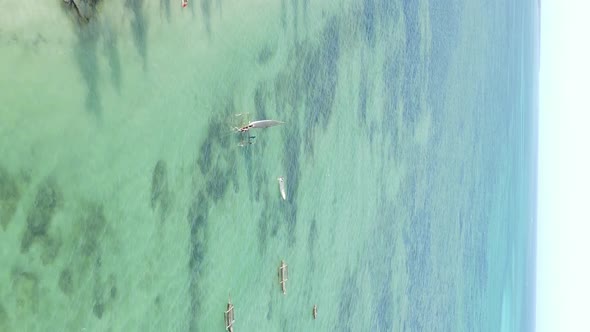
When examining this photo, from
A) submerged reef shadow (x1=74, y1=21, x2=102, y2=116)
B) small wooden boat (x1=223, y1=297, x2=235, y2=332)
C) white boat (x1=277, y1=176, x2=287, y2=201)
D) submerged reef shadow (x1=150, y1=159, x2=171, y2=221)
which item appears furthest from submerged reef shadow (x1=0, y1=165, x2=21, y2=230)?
white boat (x1=277, y1=176, x2=287, y2=201)

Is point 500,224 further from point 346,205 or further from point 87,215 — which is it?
point 87,215

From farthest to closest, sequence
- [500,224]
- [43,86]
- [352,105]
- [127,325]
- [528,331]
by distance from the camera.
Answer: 1. [528,331]
2. [500,224]
3. [352,105]
4. [127,325]
5. [43,86]

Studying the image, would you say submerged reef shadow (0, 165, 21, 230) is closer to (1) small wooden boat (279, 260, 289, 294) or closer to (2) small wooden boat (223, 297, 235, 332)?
(2) small wooden boat (223, 297, 235, 332)

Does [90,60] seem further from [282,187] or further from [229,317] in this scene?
[282,187]

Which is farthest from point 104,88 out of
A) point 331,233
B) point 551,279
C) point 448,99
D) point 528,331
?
point 551,279

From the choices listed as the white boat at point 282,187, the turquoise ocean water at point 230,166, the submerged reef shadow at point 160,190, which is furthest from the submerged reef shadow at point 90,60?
the white boat at point 282,187

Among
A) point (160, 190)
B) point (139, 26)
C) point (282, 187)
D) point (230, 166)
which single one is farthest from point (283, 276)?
point (139, 26)
